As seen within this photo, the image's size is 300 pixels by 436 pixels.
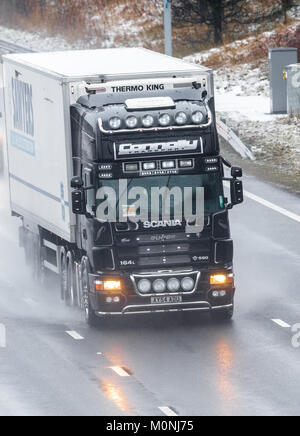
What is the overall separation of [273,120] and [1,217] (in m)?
13.1

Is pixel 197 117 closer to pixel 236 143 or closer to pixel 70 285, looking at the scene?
pixel 70 285

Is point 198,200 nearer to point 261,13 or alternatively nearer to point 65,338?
point 65,338

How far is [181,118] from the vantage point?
66.9 feet

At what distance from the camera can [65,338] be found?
20906 millimetres

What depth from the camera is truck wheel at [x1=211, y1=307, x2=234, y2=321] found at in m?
21.5

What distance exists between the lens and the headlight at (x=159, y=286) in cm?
2067

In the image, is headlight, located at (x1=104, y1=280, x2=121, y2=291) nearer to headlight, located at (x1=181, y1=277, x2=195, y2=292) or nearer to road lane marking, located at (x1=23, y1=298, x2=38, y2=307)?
headlight, located at (x1=181, y1=277, x2=195, y2=292)

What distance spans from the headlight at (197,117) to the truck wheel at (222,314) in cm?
305

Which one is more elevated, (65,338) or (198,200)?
(198,200)

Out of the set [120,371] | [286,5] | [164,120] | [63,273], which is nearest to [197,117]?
[164,120]

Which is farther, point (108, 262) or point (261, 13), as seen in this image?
point (261, 13)

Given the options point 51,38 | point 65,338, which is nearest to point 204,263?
point 65,338

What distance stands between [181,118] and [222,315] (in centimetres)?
331

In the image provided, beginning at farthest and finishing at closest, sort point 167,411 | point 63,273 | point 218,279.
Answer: point 63,273 < point 218,279 < point 167,411
